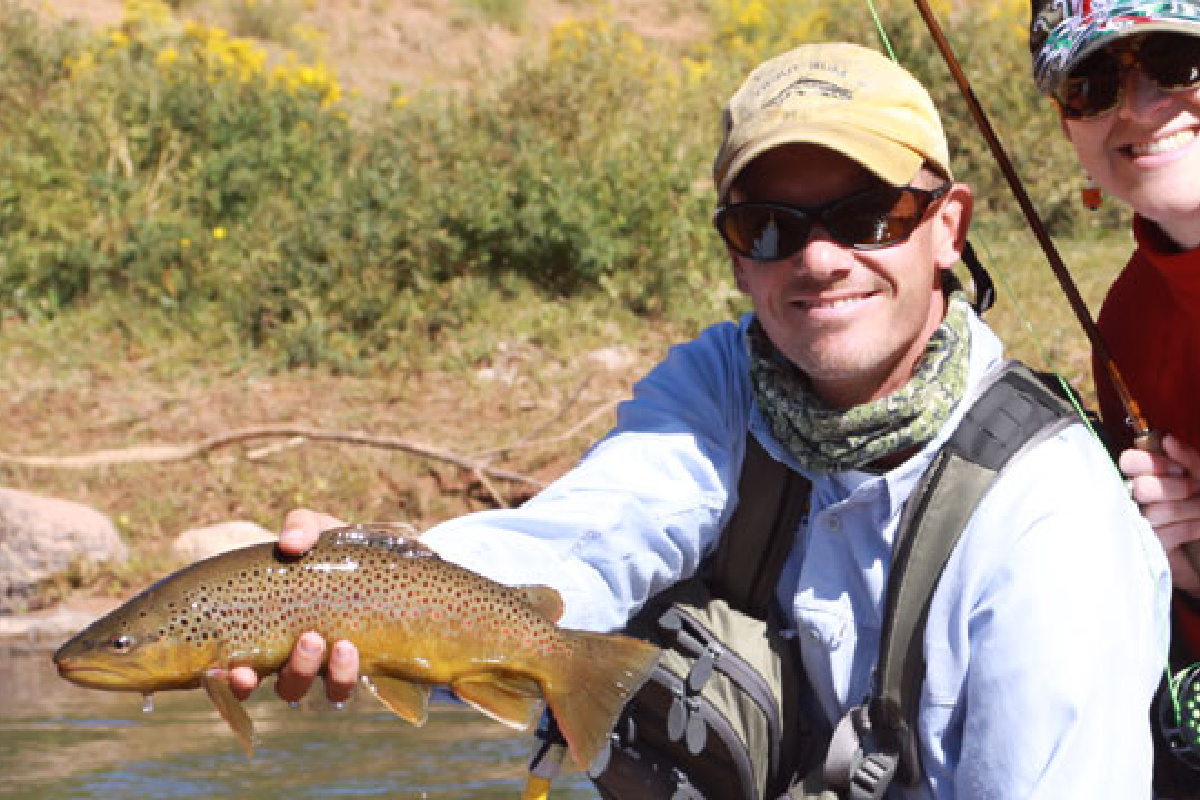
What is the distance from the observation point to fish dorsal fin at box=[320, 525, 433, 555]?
2.71 metres

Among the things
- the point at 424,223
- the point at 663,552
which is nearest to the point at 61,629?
the point at 424,223

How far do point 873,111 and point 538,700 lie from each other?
1048 mm

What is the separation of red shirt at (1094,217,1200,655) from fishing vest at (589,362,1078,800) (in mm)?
288

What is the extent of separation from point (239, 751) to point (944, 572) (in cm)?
319

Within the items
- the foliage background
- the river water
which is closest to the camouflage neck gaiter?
the river water

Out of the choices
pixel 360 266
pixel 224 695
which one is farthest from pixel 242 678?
pixel 360 266

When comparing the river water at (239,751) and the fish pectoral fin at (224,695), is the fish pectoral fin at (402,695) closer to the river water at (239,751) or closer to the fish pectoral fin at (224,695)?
the fish pectoral fin at (224,695)

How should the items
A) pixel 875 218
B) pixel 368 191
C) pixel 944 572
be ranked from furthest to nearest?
pixel 368 191 → pixel 875 218 → pixel 944 572

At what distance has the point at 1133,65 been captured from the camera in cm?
306

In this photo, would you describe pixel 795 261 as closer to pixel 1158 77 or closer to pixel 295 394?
pixel 1158 77

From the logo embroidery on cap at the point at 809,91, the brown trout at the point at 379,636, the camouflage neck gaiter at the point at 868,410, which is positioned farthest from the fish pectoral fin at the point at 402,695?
the logo embroidery on cap at the point at 809,91

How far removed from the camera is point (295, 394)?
844cm

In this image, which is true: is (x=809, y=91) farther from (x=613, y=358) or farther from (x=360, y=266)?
(x=360, y=266)

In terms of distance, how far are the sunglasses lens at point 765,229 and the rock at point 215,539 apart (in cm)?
419
